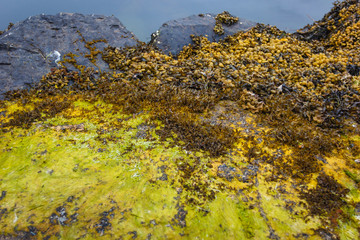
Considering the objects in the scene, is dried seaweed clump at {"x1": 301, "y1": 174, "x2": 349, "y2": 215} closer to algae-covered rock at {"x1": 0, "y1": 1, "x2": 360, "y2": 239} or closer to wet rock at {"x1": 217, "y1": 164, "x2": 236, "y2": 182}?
algae-covered rock at {"x1": 0, "y1": 1, "x2": 360, "y2": 239}

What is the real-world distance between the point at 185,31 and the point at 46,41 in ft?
21.2

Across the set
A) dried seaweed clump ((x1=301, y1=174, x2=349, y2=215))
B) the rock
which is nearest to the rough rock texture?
the rock

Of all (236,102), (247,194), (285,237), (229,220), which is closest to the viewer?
(285,237)

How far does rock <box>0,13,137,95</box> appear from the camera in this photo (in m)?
6.81

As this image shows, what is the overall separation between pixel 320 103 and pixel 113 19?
389 inches

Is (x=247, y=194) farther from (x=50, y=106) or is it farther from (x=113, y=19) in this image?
(x=113, y=19)

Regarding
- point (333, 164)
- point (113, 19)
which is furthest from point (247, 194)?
point (113, 19)

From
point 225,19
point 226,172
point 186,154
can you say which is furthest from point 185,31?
point 226,172

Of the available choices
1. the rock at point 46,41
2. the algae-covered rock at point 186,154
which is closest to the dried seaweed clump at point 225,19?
the rock at point 46,41

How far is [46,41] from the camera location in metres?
7.98

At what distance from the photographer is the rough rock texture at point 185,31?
10.2 metres

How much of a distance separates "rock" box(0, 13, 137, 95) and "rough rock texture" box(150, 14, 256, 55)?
1.50 metres

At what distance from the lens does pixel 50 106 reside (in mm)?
5449

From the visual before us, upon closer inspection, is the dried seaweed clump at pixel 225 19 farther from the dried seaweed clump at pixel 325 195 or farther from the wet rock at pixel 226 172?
the dried seaweed clump at pixel 325 195
